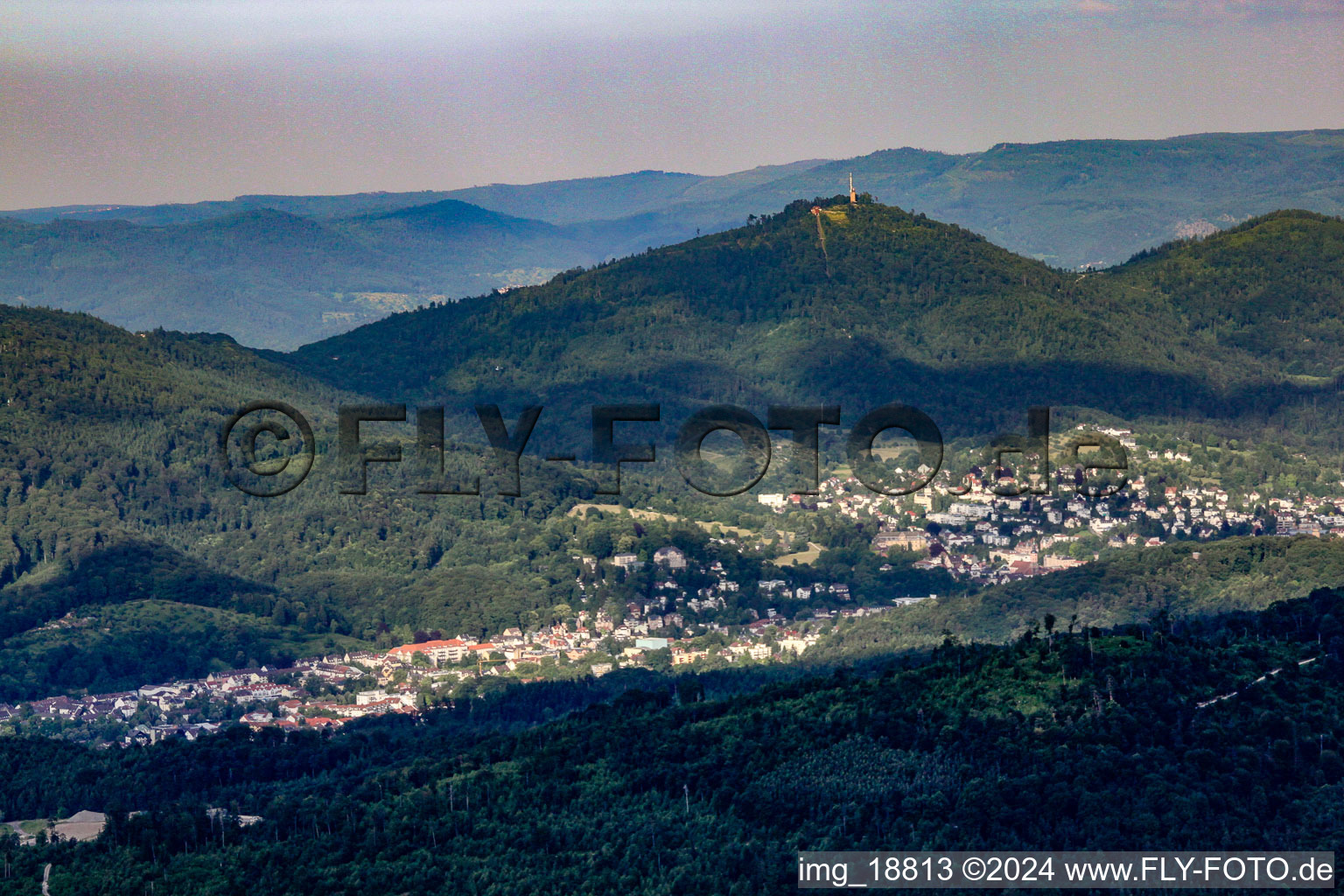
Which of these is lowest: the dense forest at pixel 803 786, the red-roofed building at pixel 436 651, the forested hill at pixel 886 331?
the red-roofed building at pixel 436 651

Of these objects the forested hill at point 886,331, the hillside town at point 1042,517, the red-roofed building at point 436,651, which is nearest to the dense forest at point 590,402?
the forested hill at point 886,331

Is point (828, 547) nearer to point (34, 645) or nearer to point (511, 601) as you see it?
point (511, 601)

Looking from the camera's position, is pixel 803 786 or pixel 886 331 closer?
pixel 803 786

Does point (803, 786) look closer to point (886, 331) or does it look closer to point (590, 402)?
point (590, 402)

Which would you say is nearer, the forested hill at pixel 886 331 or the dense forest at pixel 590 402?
the dense forest at pixel 590 402

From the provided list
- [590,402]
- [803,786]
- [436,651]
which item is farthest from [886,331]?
[803,786]

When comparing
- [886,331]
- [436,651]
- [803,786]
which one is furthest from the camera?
[886,331]

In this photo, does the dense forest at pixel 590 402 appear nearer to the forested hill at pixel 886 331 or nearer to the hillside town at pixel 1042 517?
the forested hill at pixel 886 331

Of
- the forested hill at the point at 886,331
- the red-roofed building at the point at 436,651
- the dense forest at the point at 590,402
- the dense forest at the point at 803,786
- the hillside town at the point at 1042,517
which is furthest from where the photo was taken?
the forested hill at the point at 886,331
